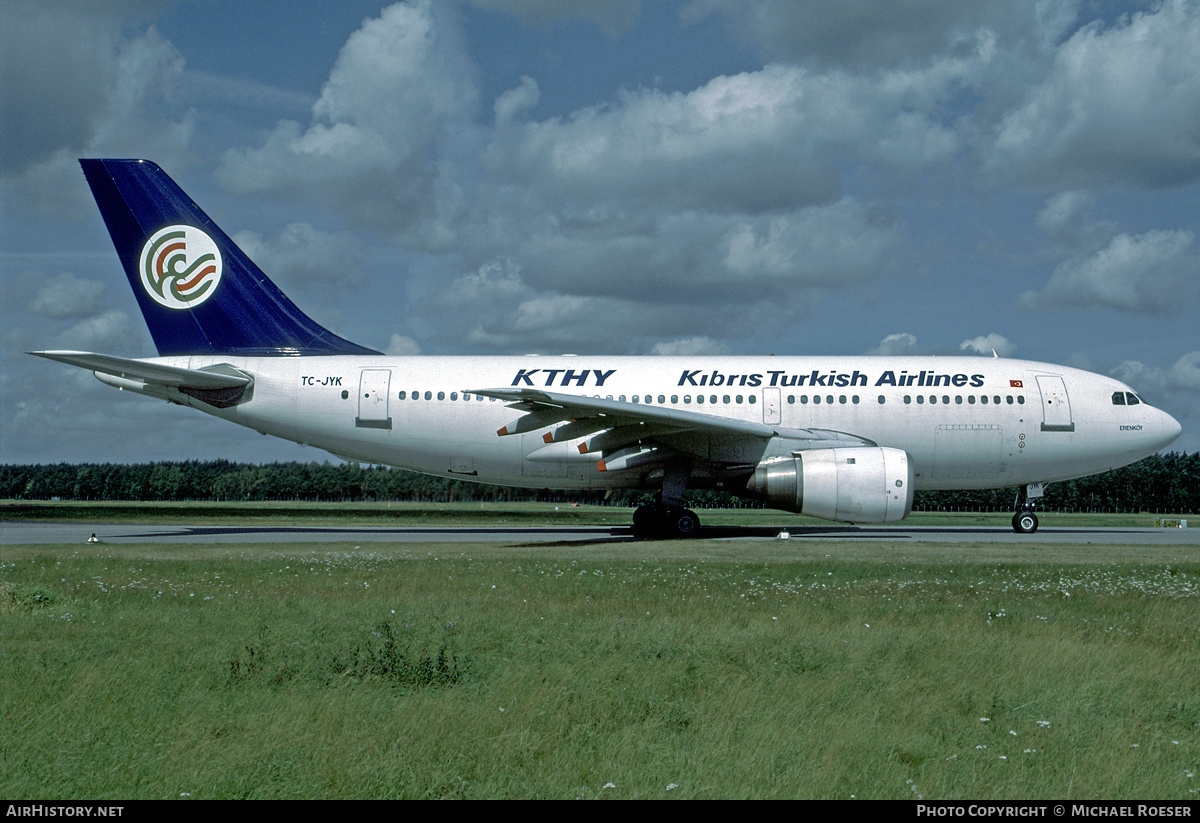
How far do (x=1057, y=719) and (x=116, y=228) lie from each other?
71.5 feet

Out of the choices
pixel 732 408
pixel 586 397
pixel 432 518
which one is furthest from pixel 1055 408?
pixel 432 518

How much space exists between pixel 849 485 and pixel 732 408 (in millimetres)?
3538

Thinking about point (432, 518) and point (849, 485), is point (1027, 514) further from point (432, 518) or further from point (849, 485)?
point (432, 518)

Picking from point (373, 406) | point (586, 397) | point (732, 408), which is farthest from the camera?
point (373, 406)

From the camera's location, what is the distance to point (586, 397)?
727 inches

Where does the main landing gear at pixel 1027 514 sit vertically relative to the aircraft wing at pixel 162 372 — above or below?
below

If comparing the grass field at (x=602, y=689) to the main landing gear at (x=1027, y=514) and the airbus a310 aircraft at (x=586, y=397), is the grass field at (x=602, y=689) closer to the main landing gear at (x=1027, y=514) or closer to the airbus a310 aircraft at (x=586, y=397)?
the airbus a310 aircraft at (x=586, y=397)

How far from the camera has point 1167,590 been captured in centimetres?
1003

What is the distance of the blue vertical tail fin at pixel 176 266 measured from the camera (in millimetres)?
20609

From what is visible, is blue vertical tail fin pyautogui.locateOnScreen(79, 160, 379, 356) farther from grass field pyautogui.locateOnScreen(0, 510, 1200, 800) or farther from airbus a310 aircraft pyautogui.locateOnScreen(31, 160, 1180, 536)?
grass field pyautogui.locateOnScreen(0, 510, 1200, 800)

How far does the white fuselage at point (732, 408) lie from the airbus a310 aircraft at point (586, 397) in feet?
0.11

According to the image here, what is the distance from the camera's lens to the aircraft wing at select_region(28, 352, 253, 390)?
57.1 ft

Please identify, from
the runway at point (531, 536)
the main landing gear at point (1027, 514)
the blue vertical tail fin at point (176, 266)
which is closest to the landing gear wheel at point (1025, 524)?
the main landing gear at point (1027, 514)

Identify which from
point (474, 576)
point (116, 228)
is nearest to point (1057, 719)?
point (474, 576)
